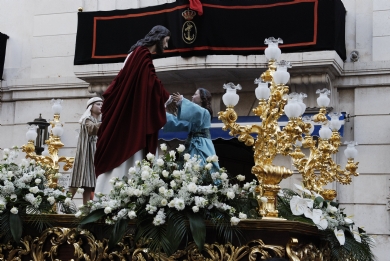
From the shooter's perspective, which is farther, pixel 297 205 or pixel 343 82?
pixel 343 82

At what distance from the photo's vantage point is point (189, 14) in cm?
1365

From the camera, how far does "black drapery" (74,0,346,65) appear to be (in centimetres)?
1328

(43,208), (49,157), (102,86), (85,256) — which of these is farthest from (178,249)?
(102,86)

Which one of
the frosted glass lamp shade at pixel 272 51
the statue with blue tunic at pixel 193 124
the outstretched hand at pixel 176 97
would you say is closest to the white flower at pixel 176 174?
the statue with blue tunic at pixel 193 124

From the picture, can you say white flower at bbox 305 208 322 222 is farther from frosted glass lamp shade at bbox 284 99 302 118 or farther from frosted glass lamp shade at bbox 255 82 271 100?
frosted glass lamp shade at bbox 255 82 271 100

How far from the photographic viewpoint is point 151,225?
6.76m

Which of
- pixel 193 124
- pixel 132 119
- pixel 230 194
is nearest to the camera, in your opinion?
pixel 230 194

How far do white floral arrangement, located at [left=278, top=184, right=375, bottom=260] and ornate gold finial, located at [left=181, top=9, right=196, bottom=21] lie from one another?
6.63 meters

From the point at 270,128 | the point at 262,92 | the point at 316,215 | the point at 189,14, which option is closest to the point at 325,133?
the point at 262,92

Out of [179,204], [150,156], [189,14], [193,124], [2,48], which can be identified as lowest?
[179,204]

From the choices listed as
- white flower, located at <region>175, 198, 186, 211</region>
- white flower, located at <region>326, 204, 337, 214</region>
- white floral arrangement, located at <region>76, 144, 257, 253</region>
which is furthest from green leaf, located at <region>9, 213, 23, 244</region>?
white flower, located at <region>326, 204, 337, 214</region>

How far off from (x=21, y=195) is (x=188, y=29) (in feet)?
21.8

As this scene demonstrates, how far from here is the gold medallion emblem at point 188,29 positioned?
1365 cm

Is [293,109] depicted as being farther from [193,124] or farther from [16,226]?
[16,226]
